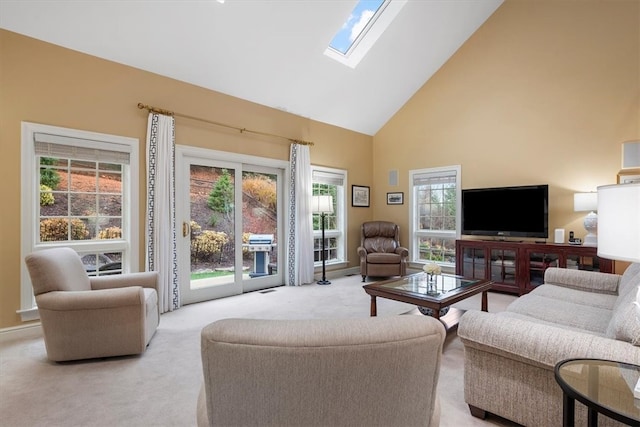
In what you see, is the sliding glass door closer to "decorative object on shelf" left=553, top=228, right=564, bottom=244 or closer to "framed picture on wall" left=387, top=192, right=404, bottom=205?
"framed picture on wall" left=387, top=192, right=404, bottom=205

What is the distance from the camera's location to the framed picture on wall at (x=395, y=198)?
242 inches

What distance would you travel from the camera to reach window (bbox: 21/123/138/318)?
3.01 m

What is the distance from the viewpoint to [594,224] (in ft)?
13.0

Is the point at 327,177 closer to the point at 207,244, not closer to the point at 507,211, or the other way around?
the point at 207,244

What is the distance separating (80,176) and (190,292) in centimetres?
182

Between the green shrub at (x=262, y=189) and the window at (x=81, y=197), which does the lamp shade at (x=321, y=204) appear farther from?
the window at (x=81, y=197)

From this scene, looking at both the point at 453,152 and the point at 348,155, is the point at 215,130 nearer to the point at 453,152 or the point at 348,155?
the point at 348,155

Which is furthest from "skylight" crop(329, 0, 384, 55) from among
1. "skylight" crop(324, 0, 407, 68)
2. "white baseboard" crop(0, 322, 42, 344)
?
"white baseboard" crop(0, 322, 42, 344)

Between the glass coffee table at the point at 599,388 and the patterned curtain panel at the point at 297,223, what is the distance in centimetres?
402

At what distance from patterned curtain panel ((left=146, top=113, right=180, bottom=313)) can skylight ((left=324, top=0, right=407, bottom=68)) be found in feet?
8.29

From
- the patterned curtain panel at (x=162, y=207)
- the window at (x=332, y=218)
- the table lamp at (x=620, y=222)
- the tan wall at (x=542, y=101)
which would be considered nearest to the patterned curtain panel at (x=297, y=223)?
the window at (x=332, y=218)

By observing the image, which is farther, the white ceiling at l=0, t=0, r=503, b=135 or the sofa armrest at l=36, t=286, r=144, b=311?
the white ceiling at l=0, t=0, r=503, b=135

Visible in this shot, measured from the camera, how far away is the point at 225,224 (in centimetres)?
447

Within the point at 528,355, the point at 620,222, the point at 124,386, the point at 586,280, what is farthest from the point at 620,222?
the point at 124,386
